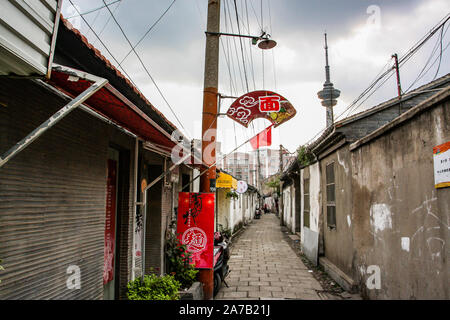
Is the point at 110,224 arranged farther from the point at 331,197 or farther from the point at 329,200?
the point at 329,200

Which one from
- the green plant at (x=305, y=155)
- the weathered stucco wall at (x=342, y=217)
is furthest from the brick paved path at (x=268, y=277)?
the green plant at (x=305, y=155)

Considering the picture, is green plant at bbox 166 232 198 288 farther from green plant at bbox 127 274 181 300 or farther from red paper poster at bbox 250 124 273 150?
red paper poster at bbox 250 124 273 150

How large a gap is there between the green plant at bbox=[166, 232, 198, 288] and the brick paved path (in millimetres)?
1227

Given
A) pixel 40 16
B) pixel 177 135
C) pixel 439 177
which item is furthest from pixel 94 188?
pixel 439 177

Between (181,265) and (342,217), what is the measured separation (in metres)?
4.08

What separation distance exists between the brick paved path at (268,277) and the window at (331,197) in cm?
163

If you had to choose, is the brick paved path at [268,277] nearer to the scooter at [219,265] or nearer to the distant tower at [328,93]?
the scooter at [219,265]

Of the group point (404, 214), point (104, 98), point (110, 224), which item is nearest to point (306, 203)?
point (404, 214)

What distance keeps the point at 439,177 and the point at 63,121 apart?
13.4ft

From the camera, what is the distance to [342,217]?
7.55m

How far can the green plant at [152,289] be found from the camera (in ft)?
14.5

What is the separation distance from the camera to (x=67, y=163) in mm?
3248

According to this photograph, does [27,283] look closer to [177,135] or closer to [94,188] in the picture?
[94,188]

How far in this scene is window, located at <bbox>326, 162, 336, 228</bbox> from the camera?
27.5ft
